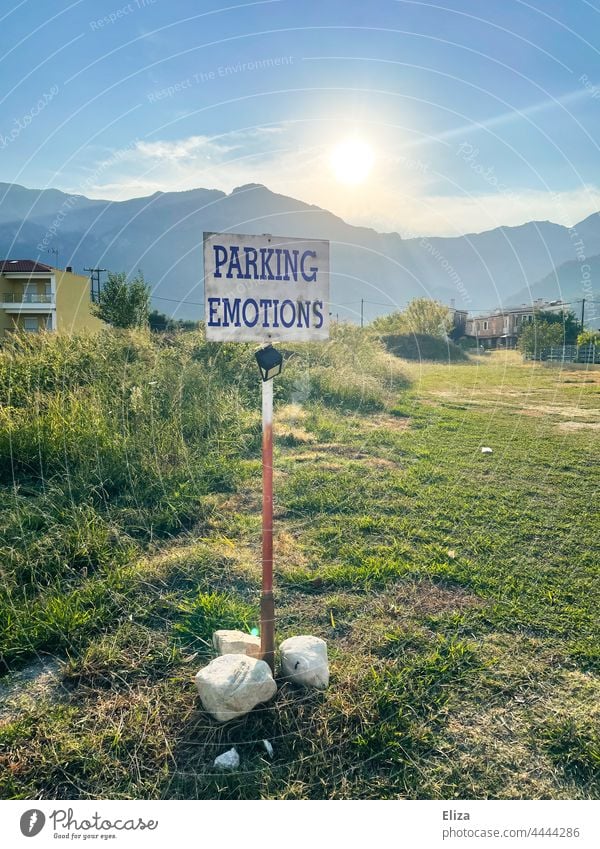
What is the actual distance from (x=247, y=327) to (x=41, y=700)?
5.95 ft

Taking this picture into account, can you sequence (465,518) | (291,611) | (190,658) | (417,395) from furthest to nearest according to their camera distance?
(417,395), (465,518), (291,611), (190,658)

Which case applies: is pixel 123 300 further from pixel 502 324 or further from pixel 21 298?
pixel 502 324

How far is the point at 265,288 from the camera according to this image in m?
2.39

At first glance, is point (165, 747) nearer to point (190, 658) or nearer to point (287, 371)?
point (190, 658)

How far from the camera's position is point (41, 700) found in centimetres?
249

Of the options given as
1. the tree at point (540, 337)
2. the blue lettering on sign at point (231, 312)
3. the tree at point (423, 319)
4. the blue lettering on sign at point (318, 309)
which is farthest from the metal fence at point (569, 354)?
the blue lettering on sign at point (231, 312)

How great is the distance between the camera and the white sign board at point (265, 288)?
2.33 m

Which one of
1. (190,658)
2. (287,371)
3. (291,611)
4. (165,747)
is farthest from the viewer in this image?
(287,371)

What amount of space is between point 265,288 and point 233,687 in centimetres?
161

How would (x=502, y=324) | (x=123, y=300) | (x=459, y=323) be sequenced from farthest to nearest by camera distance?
(x=459, y=323) → (x=502, y=324) → (x=123, y=300)

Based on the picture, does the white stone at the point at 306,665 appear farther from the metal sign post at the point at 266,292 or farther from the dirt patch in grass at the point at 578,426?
the dirt patch in grass at the point at 578,426

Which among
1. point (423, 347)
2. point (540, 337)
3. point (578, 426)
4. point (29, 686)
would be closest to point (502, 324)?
point (423, 347)
